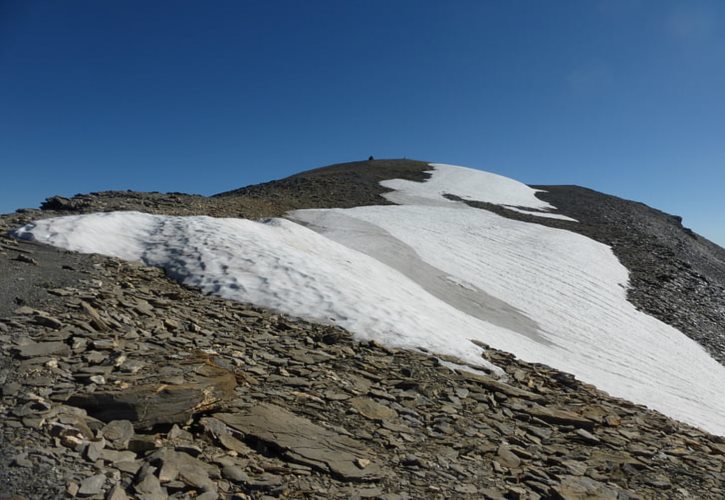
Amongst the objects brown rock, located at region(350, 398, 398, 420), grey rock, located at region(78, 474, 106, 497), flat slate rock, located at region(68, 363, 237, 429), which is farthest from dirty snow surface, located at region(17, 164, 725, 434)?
grey rock, located at region(78, 474, 106, 497)

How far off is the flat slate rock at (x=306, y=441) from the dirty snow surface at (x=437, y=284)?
3.75 m

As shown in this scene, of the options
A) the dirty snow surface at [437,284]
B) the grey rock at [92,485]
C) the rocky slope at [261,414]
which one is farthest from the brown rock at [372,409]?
the grey rock at [92,485]

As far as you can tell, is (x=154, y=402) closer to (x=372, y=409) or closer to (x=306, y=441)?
(x=306, y=441)

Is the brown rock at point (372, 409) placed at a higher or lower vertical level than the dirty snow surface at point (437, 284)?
lower

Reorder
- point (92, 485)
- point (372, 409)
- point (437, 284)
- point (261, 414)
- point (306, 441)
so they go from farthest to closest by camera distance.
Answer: point (437, 284) < point (372, 409) < point (261, 414) < point (306, 441) < point (92, 485)

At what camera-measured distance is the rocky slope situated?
413 centimetres

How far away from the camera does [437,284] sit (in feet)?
56.9

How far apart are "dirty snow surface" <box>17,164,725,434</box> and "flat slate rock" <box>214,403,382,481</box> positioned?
375 cm

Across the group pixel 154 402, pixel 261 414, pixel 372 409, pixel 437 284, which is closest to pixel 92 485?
pixel 154 402

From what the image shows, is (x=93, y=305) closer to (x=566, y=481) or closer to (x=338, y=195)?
(x=566, y=481)

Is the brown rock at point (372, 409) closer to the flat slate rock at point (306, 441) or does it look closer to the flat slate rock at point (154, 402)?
the flat slate rock at point (306, 441)

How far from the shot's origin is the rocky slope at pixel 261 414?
4.13 meters

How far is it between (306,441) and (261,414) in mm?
671

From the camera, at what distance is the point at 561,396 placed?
28.0 ft
